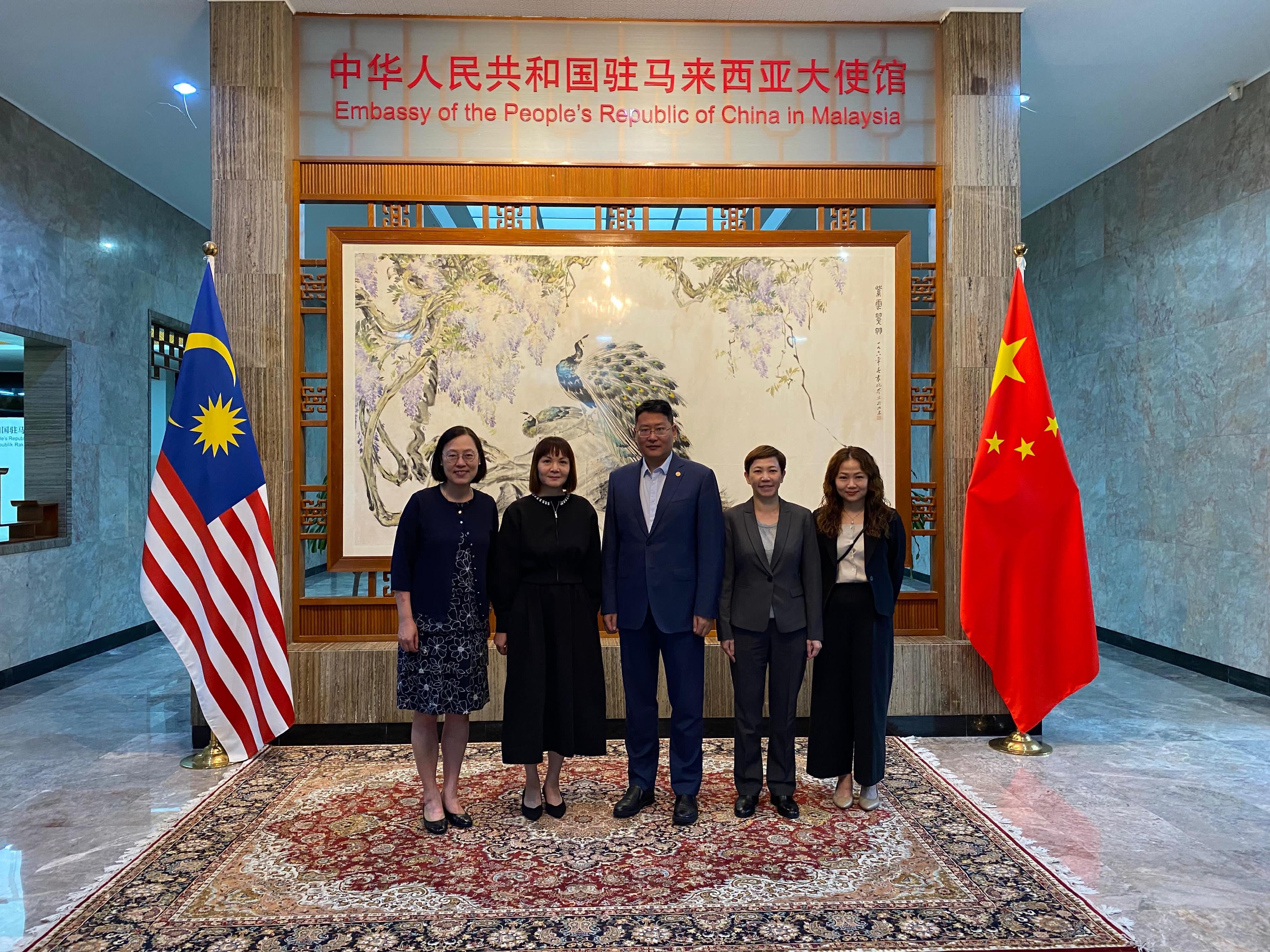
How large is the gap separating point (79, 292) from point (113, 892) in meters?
5.12

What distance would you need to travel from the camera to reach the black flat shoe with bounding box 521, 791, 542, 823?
3264mm

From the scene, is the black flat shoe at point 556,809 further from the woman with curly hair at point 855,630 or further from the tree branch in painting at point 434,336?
the tree branch in painting at point 434,336

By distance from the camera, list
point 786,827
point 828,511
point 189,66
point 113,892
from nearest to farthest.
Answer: point 113,892, point 786,827, point 828,511, point 189,66

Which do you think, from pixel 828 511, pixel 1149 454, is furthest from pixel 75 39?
pixel 1149 454

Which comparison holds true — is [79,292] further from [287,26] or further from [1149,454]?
[1149,454]

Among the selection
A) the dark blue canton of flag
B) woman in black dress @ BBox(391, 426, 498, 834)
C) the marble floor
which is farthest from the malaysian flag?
woman in black dress @ BBox(391, 426, 498, 834)

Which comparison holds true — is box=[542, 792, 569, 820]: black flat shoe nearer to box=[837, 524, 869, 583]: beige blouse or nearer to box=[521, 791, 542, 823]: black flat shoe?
box=[521, 791, 542, 823]: black flat shoe

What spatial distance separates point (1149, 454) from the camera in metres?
6.30

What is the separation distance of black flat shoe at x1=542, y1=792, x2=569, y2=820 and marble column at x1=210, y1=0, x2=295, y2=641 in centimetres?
196

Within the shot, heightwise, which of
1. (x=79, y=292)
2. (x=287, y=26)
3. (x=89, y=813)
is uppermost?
(x=287, y=26)

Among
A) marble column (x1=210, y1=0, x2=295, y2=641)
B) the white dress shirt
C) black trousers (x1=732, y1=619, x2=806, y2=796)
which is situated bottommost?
black trousers (x1=732, y1=619, x2=806, y2=796)

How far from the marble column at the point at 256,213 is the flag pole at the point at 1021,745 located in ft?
12.3

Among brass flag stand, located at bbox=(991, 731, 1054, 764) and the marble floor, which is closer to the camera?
the marble floor

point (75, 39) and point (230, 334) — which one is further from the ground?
point (75, 39)
